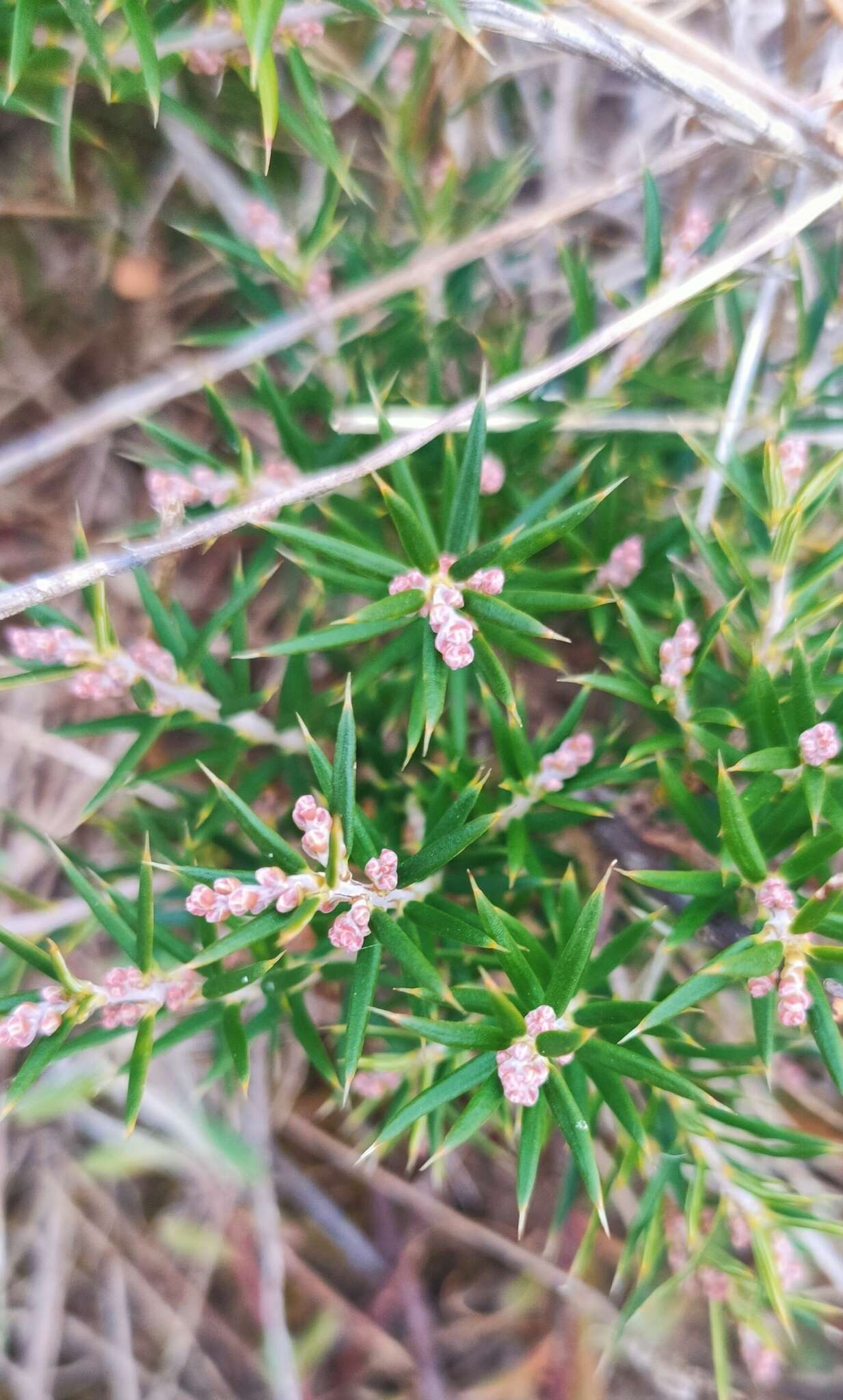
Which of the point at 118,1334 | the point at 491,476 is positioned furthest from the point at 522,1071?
the point at 118,1334

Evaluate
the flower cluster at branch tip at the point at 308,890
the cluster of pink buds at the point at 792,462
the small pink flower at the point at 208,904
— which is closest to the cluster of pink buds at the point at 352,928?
the flower cluster at branch tip at the point at 308,890

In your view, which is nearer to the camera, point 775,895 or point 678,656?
point 775,895

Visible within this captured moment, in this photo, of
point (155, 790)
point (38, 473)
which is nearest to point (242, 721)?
point (155, 790)

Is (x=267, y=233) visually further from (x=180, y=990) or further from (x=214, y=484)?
(x=180, y=990)

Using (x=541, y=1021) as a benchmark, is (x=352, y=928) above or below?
above

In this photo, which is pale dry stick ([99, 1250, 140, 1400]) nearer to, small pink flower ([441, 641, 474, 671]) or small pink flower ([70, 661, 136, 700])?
small pink flower ([70, 661, 136, 700])

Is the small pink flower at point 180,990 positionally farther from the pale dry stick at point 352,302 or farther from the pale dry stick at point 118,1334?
the pale dry stick at point 118,1334

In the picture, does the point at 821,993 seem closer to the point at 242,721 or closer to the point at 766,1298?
the point at 766,1298
